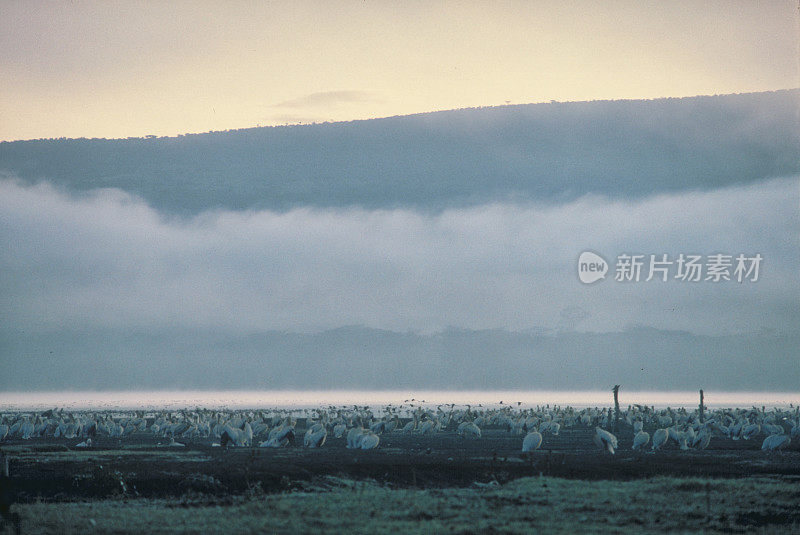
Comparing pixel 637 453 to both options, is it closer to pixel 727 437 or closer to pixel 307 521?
pixel 727 437

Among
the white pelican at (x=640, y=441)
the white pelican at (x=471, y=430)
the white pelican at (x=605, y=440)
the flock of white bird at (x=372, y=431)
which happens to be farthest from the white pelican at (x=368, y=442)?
the white pelican at (x=471, y=430)

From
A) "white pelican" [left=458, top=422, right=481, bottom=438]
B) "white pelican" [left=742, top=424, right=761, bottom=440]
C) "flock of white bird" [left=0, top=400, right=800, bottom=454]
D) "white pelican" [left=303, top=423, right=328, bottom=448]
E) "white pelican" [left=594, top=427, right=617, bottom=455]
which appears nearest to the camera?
"white pelican" [left=594, top=427, right=617, bottom=455]

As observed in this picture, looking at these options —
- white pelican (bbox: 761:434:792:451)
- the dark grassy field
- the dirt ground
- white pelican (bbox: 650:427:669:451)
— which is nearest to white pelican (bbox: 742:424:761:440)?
white pelican (bbox: 761:434:792:451)

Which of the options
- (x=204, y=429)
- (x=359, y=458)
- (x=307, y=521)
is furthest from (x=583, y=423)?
(x=307, y=521)

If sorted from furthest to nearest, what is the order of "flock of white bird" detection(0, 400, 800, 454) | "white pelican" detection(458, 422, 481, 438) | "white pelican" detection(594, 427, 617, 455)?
1. "white pelican" detection(458, 422, 481, 438)
2. "flock of white bird" detection(0, 400, 800, 454)
3. "white pelican" detection(594, 427, 617, 455)

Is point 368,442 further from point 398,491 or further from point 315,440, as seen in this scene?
point 398,491

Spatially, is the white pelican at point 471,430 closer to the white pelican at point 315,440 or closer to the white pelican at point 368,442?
the white pelican at point 315,440

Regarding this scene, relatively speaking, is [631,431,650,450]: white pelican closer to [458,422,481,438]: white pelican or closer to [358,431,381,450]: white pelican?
[358,431,381,450]: white pelican

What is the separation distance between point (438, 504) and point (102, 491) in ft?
39.0

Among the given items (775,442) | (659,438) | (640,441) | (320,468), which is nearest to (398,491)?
(320,468)

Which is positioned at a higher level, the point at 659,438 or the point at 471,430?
the point at 659,438

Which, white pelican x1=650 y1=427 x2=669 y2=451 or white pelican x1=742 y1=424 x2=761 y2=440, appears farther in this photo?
white pelican x1=742 y1=424 x2=761 y2=440

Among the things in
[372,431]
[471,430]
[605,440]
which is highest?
[605,440]

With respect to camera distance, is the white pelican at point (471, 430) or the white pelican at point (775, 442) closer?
the white pelican at point (775, 442)
